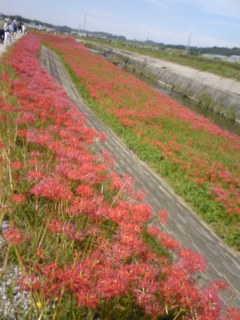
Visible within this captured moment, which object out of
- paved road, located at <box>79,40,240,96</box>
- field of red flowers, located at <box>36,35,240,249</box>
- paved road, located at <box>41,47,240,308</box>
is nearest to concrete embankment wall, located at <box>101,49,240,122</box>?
paved road, located at <box>79,40,240,96</box>

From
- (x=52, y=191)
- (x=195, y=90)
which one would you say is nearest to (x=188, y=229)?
(x=52, y=191)

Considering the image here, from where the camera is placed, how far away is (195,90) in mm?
50844

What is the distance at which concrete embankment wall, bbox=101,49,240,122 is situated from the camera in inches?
1662

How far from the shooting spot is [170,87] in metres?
57.0

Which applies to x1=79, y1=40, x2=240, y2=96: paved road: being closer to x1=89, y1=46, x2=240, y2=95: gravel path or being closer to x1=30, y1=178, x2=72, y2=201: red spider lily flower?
x1=89, y1=46, x2=240, y2=95: gravel path

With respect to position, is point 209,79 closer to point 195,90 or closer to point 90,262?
point 195,90

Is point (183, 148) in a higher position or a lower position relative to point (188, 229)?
higher

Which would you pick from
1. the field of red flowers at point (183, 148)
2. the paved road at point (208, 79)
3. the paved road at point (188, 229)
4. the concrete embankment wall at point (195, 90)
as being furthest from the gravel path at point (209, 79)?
the paved road at point (188, 229)

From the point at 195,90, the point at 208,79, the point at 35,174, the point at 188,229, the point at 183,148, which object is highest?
the point at 208,79

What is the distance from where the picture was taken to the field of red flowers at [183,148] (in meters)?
12.5

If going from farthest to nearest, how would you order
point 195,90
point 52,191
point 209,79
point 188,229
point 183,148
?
point 209,79 → point 195,90 → point 183,148 → point 188,229 → point 52,191

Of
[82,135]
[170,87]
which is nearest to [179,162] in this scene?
[82,135]

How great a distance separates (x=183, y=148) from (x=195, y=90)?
35.4 meters

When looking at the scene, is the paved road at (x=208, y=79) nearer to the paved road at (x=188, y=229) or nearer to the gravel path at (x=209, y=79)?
the gravel path at (x=209, y=79)
